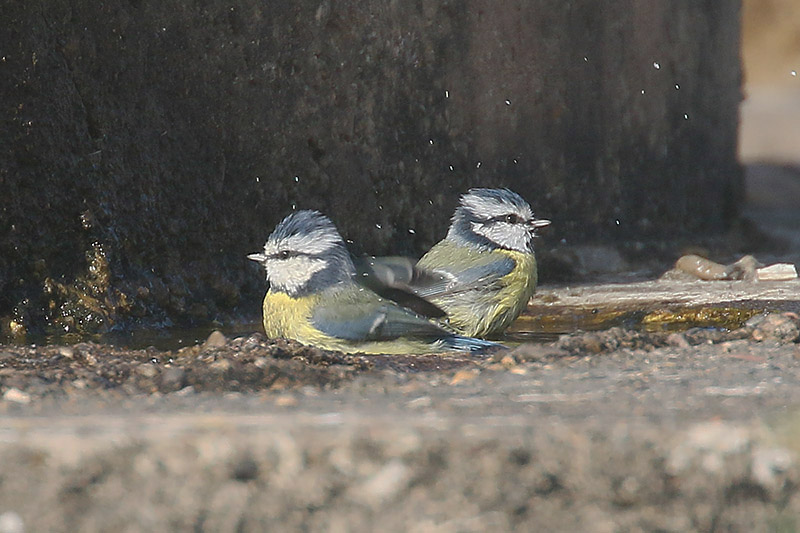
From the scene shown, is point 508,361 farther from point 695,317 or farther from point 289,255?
point 695,317

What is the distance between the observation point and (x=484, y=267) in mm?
5027

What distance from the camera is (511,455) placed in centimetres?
201

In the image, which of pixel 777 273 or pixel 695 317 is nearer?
pixel 695 317

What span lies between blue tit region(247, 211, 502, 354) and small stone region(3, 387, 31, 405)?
1.70 m

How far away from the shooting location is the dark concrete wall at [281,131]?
5055 millimetres

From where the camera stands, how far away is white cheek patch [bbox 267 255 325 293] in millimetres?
4570

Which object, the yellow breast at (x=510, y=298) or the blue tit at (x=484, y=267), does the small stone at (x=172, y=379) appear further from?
the yellow breast at (x=510, y=298)

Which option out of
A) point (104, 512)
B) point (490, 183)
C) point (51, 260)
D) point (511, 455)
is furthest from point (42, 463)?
point (490, 183)

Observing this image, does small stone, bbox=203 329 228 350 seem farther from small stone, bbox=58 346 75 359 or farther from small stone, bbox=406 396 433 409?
small stone, bbox=406 396 433 409

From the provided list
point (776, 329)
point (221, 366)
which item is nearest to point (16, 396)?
point (221, 366)

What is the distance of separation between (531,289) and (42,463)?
10.9 ft

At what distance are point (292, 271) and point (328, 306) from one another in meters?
0.26

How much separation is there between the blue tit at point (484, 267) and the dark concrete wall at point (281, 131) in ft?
3.44

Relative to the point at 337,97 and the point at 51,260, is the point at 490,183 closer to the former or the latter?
the point at 337,97
